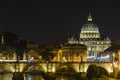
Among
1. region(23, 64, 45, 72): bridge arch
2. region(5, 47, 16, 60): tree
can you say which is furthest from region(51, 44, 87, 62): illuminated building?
region(23, 64, 45, 72): bridge arch

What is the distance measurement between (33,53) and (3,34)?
1078 centimetres

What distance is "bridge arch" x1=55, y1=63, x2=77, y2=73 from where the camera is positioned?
62472mm

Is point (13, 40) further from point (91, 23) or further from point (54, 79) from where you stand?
point (91, 23)

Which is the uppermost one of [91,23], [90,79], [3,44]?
[91,23]

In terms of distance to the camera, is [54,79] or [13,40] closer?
[54,79]

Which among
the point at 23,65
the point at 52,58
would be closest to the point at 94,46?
the point at 52,58

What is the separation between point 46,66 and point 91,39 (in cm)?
7249

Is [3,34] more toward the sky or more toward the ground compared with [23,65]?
more toward the sky

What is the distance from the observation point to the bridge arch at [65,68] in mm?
62472

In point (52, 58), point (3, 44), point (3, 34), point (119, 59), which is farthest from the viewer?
point (52, 58)

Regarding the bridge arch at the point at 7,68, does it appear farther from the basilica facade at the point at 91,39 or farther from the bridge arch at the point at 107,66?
the basilica facade at the point at 91,39

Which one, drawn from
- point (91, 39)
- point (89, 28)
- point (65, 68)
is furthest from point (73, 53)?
point (89, 28)

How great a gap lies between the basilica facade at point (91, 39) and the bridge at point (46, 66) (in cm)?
6385

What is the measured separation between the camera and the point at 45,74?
5856 cm
